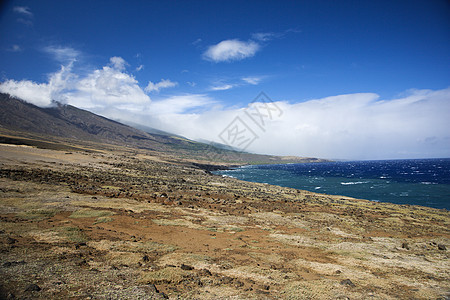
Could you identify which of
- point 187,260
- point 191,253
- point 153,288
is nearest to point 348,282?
point 187,260

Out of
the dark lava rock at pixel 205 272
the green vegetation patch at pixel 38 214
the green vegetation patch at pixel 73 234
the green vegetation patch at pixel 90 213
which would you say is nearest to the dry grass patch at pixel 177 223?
the green vegetation patch at pixel 90 213

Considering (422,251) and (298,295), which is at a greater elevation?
(298,295)

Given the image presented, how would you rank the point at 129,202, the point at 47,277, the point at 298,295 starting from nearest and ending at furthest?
1. the point at 47,277
2. the point at 298,295
3. the point at 129,202

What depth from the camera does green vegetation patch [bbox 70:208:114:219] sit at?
17950 millimetres

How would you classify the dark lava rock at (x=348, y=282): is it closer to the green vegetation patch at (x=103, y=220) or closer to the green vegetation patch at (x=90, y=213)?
the green vegetation patch at (x=103, y=220)

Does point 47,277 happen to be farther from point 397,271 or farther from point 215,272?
point 397,271

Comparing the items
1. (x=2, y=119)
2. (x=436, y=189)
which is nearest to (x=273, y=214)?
(x=436, y=189)

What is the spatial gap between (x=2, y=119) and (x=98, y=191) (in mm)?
225945

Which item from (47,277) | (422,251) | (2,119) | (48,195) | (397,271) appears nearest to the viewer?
(47,277)

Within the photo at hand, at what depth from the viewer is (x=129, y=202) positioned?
24938 mm

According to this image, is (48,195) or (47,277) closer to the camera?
(47,277)

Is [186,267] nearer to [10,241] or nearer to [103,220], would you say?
[10,241]

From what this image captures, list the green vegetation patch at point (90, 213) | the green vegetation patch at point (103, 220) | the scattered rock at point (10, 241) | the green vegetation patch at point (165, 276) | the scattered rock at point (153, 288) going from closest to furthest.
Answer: the scattered rock at point (153, 288)
the green vegetation patch at point (165, 276)
the scattered rock at point (10, 241)
the green vegetation patch at point (103, 220)
the green vegetation patch at point (90, 213)

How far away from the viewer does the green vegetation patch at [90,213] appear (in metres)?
18.0
